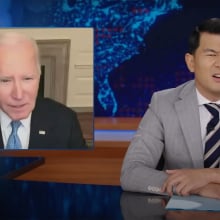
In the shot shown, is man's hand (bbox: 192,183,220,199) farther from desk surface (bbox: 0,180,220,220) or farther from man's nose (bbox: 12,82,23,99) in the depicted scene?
man's nose (bbox: 12,82,23,99)

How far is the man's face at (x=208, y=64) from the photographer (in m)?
1.46

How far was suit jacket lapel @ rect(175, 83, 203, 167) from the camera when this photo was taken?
150cm

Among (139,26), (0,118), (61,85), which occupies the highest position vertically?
(139,26)

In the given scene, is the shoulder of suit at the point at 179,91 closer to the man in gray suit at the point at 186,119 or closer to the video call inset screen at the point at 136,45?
the man in gray suit at the point at 186,119

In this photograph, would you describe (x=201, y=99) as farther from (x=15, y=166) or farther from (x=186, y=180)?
(x=15, y=166)

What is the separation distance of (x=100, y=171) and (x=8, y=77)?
2.88 ft

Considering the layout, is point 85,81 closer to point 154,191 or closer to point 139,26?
point 154,191

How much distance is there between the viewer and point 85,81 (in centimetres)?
160

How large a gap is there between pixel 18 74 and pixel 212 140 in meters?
0.67

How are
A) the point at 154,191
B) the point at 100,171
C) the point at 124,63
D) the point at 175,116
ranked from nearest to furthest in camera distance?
the point at 154,191, the point at 175,116, the point at 100,171, the point at 124,63

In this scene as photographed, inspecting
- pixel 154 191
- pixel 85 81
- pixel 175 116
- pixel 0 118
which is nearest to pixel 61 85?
pixel 85 81

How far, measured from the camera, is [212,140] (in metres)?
1.52

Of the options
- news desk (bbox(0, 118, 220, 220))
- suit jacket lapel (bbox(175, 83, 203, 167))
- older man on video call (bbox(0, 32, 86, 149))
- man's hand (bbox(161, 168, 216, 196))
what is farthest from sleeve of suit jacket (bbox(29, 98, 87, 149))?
man's hand (bbox(161, 168, 216, 196))

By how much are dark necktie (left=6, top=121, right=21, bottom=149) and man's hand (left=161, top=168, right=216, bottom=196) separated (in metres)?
0.59
